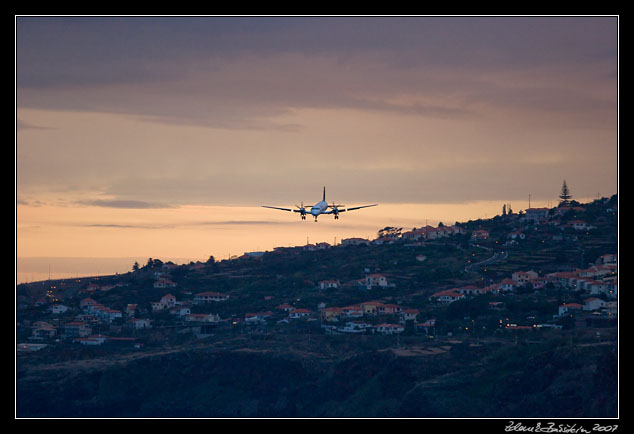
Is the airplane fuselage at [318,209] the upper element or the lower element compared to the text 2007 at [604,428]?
upper

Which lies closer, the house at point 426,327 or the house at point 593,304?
the house at point 593,304

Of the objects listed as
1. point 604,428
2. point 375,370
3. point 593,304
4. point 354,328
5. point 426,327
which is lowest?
point 604,428

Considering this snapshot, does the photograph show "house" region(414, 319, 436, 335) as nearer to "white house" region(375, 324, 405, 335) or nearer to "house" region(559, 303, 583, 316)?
"white house" region(375, 324, 405, 335)

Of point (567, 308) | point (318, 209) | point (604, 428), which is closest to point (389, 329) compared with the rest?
point (567, 308)

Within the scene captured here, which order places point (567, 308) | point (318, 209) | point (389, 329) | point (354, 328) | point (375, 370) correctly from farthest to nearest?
point (354, 328)
point (389, 329)
point (567, 308)
point (375, 370)
point (318, 209)

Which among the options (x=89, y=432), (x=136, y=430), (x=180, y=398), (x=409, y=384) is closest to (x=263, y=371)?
(x=180, y=398)

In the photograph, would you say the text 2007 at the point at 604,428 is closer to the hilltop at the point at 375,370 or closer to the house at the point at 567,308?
the hilltop at the point at 375,370

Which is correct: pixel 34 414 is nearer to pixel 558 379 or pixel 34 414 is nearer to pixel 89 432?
pixel 89 432

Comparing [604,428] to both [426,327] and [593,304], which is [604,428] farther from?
[426,327]

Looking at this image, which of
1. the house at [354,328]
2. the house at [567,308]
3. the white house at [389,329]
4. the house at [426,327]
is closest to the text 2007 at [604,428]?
the house at [567,308]
